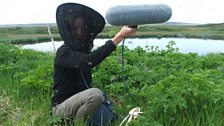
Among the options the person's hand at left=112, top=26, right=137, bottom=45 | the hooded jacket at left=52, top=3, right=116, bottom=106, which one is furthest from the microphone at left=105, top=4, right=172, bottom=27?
the hooded jacket at left=52, top=3, right=116, bottom=106

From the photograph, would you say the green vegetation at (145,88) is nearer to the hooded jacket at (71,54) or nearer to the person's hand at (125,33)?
the hooded jacket at (71,54)

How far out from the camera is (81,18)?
16.5ft

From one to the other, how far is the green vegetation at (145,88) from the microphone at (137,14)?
0.71 m

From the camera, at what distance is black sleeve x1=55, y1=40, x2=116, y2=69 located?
4547mm

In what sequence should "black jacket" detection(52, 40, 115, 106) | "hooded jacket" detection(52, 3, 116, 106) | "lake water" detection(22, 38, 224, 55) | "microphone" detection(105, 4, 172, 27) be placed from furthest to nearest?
"lake water" detection(22, 38, 224, 55), "hooded jacket" detection(52, 3, 116, 106), "black jacket" detection(52, 40, 115, 106), "microphone" detection(105, 4, 172, 27)

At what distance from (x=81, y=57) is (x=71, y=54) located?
6.3 inches

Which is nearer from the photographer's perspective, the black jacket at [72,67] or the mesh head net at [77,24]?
the black jacket at [72,67]

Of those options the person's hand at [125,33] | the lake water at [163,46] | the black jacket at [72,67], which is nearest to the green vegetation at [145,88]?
the black jacket at [72,67]

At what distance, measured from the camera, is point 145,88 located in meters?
5.33

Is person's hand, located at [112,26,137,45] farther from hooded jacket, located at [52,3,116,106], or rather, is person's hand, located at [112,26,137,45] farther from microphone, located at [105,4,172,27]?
hooded jacket, located at [52,3,116,106]

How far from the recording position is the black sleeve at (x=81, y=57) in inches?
179

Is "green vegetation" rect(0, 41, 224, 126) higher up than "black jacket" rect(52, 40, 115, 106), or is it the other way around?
"black jacket" rect(52, 40, 115, 106)

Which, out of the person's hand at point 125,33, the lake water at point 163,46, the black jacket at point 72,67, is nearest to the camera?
the person's hand at point 125,33

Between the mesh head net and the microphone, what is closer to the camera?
the microphone
